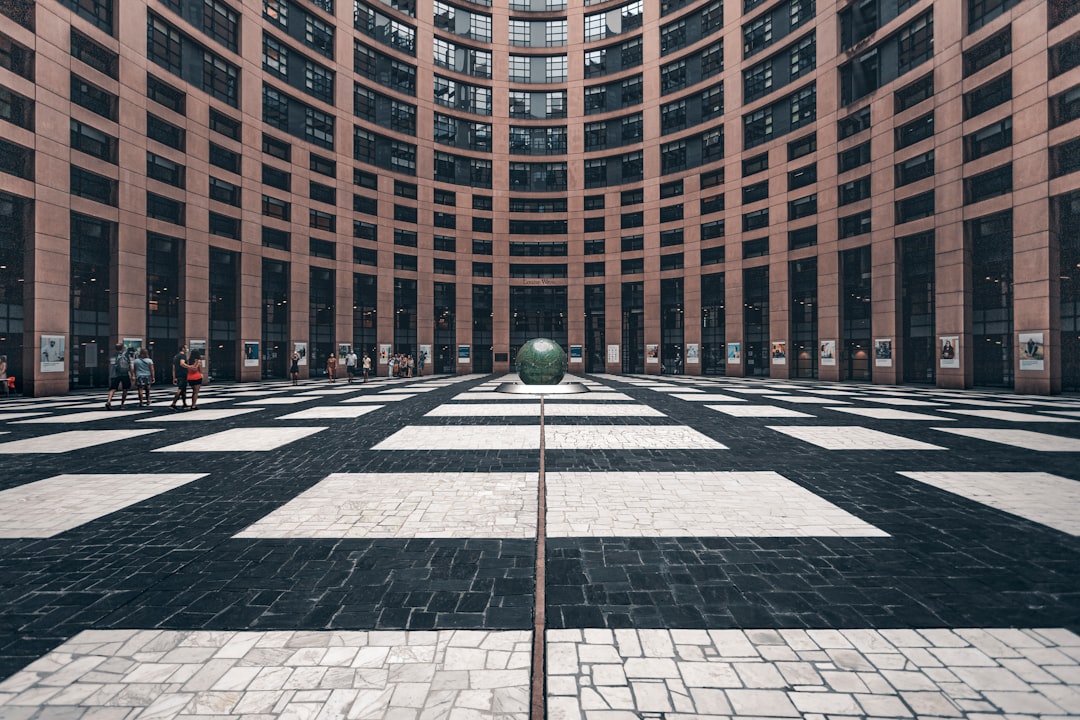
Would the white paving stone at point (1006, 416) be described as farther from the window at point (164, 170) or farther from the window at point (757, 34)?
the window at point (164, 170)

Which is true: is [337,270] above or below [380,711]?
above

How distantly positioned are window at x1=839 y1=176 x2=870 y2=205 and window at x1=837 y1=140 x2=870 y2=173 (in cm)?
102

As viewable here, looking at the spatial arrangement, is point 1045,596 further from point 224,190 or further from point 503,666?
point 224,190

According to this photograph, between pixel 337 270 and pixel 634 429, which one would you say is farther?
pixel 337 270

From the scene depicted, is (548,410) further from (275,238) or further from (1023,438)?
(275,238)

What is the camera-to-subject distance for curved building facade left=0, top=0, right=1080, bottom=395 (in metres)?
22.3

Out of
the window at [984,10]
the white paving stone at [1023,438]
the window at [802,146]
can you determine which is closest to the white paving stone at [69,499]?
the white paving stone at [1023,438]

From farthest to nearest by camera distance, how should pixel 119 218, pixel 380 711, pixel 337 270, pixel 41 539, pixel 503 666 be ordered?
pixel 337 270
pixel 119 218
pixel 41 539
pixel 503 666
pixel 380 711

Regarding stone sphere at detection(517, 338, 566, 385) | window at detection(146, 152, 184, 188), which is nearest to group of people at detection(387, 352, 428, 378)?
window at detection(146, 152, 184, 188)

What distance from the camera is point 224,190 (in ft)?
105

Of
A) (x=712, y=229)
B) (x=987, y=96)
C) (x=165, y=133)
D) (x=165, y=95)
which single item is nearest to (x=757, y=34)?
(x=712, y=229)

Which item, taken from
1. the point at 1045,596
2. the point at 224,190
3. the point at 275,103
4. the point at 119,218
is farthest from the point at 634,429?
the point at 275,103

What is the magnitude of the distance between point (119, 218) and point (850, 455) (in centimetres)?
3304

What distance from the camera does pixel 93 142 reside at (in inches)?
950
